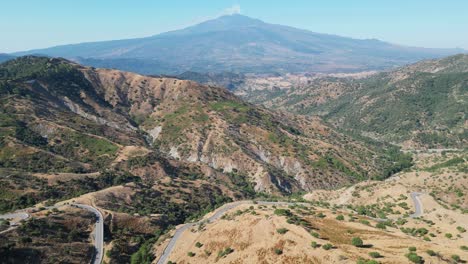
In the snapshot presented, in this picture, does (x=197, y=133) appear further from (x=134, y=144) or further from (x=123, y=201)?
(x=123, y=201)

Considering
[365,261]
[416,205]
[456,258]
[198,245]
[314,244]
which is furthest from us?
[416,205]

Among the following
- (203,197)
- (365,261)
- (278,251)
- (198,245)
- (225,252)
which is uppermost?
(365,261)

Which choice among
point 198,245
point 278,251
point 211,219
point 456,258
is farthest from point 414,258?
point 211,219

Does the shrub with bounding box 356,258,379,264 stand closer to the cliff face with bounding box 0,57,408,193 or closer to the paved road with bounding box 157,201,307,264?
the paved road with bounding box 157,201,307,264

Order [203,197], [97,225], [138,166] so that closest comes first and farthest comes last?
[97,225], [203,197], [138,166]

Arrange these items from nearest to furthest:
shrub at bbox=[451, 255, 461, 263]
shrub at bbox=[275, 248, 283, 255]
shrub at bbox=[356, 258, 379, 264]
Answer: shrub at bbox=[356, 258, 379, 264]
shrub at bbox=[451, 255, 461, 263]
shrub at bbox=[275, 248, 283, 255]

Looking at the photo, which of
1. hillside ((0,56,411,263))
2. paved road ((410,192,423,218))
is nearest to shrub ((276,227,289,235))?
hillside ((0,56,411,263))

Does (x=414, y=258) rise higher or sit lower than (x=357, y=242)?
higher

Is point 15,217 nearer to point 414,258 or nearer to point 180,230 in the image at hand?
point 180,230
